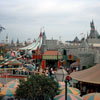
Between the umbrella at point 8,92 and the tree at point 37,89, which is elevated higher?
the tree at point 37,89

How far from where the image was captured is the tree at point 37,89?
838 cm

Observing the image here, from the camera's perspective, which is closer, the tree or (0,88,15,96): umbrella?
the tree

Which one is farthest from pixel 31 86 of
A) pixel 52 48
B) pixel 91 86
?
pixel 52 48

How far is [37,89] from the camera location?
8375mm

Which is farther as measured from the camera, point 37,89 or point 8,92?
point 8,92

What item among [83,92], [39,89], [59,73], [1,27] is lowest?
[83,92]

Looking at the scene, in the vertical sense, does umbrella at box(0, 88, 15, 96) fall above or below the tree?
below

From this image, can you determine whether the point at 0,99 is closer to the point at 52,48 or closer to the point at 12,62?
the point at 12,62

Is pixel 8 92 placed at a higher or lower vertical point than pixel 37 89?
lower

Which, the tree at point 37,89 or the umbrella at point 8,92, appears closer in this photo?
the tree at point 37,89

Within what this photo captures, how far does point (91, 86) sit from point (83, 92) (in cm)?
103

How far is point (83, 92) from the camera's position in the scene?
11.0m

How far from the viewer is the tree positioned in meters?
8.38

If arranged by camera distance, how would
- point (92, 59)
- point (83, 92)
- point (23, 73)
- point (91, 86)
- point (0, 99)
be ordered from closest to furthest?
point (0, 99), point (91, 86), point (83, 92), point (23, 73), point (92, 59)
